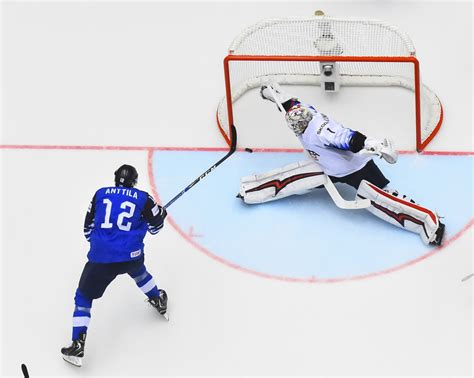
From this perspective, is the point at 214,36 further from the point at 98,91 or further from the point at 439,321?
the point at 439,321

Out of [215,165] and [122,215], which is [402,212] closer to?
[215,165]

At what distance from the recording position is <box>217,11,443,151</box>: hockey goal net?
23.2ft

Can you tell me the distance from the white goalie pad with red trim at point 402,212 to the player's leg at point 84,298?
1328mm

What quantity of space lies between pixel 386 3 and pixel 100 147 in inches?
76.1

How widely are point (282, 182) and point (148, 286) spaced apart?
0.91 m

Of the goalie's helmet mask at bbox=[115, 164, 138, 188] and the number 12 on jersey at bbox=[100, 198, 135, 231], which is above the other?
the goalie's helmet mask at bbox=[115, 164, 138, 188]

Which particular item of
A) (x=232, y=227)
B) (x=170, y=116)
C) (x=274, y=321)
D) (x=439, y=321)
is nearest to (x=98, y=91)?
(x=170, y=116)

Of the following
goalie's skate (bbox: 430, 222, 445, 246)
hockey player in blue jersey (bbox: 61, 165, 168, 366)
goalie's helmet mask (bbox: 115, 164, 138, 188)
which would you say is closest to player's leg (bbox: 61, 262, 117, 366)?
hockey player in blue jersey (bbox: 61, 165, 168, 366)

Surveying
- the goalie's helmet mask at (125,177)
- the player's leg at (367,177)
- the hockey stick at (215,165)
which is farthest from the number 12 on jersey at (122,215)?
the player's leg at (367,177)

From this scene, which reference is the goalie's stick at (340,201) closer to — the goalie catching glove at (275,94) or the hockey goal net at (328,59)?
the goalie catching glove at (275,94)

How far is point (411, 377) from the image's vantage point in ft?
20.6

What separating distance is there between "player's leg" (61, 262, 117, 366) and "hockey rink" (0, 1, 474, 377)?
12 cm

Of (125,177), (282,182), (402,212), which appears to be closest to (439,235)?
(402,212)

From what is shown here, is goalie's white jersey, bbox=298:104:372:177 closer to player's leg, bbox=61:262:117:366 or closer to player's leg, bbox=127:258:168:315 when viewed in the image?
player's leg, bbox=127:258:168:315
